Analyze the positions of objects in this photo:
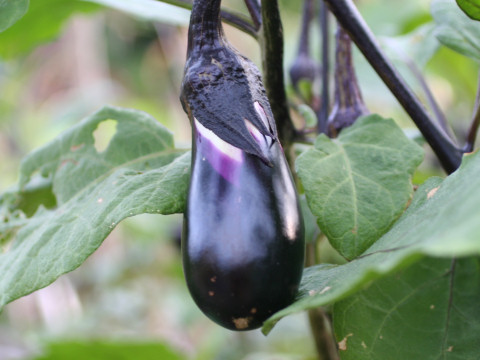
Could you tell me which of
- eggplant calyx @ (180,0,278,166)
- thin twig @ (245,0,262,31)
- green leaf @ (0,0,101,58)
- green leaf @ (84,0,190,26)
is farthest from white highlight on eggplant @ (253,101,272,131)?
green leaf @ (0,0,101,58)

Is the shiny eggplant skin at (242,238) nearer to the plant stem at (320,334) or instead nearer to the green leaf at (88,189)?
the green leaf at (88,189)

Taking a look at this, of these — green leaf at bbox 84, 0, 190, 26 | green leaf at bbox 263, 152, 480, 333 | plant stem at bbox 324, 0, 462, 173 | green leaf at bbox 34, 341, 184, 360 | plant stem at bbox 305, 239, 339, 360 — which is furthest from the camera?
green leaf at bbox 34, 341, 184, 360

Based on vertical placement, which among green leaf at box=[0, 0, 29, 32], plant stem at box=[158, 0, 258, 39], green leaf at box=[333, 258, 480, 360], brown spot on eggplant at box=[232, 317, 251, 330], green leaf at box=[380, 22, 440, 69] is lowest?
green leaf at box=[380, 22, 440, 69]

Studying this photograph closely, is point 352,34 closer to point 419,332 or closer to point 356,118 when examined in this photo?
point 356,118

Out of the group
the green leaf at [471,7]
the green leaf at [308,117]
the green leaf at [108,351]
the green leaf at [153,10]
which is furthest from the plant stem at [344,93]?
the green leaf at [108,351]

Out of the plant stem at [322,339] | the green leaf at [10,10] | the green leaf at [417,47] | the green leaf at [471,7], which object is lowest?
the plant stem at [322,339]

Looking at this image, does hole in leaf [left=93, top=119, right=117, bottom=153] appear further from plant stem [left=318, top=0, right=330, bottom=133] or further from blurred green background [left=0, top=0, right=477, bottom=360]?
plant stem [left=318, top=0, right=330, bottom=133]
